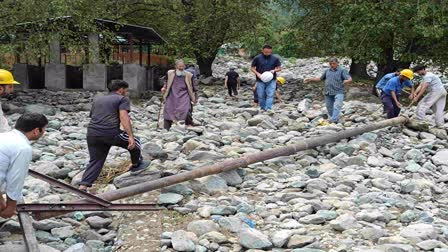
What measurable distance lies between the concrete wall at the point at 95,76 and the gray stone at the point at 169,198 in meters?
14.4

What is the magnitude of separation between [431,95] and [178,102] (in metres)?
5.40

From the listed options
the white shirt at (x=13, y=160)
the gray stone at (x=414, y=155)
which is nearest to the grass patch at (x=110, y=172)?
the white shirt at (x=13, y=160)

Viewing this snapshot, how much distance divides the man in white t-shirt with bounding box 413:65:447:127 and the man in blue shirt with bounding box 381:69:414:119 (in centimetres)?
30

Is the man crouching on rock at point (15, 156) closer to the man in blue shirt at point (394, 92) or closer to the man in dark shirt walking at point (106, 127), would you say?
the man in dark shirt walking at point (106, 127)

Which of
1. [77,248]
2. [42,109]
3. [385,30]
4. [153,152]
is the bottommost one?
[42,109]

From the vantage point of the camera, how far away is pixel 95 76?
20.4m

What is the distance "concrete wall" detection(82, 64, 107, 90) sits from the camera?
2025 centimetres

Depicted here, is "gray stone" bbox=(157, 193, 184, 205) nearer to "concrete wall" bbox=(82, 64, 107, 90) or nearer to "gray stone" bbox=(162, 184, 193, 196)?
"gray stone" bbox=(162, 184, 193, 196)

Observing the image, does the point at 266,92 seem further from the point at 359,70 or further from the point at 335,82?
the point at 359,70

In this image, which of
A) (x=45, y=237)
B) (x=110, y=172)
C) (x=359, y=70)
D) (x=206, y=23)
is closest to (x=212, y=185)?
(x=110, y=172)

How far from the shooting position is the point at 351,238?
538 centimetres

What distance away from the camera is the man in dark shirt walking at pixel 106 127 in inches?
266

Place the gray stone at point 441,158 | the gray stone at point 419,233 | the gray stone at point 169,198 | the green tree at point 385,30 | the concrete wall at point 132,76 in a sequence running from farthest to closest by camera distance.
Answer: the concrete wall at point 132,76, the green tree at point 385,30, the gray stone at point 441,158, the gray stone at point 169,198, the gray stone at point 419,233

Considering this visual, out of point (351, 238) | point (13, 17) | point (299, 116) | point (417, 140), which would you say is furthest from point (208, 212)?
point (13, 17)
